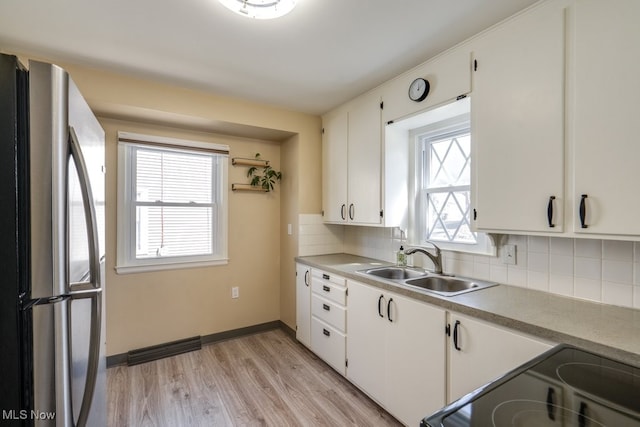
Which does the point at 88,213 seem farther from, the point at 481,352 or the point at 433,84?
the point at 433,84

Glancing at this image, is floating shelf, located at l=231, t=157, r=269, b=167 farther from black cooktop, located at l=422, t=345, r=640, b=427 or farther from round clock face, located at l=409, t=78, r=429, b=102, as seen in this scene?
black cooktop, located at l=422, t=345, r=640, b=427

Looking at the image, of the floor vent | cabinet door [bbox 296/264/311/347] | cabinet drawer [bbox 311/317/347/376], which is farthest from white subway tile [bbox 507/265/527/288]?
the floor vent

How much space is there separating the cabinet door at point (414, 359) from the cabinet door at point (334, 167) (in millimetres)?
1218

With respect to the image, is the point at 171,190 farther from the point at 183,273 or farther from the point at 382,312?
the point at 382,312

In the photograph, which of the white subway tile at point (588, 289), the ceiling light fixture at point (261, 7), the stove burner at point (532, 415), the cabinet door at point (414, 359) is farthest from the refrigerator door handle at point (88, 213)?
the white subway tile at point (588, 289)

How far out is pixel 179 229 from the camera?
288 centimetres

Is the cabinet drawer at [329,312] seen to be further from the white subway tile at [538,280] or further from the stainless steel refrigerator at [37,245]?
the stainless steel refrigerator at [37,245]

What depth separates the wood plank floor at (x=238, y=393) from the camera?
1920 millimetres

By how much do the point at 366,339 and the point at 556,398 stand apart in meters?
1.40

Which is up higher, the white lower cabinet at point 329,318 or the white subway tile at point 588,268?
the white subway tile at point 588,268

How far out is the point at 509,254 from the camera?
182cm

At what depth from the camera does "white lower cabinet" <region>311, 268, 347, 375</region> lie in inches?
91.2

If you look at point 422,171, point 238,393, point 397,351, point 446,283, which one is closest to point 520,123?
point 422,171

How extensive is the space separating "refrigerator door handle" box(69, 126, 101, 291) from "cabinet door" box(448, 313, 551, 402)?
5.16ft
